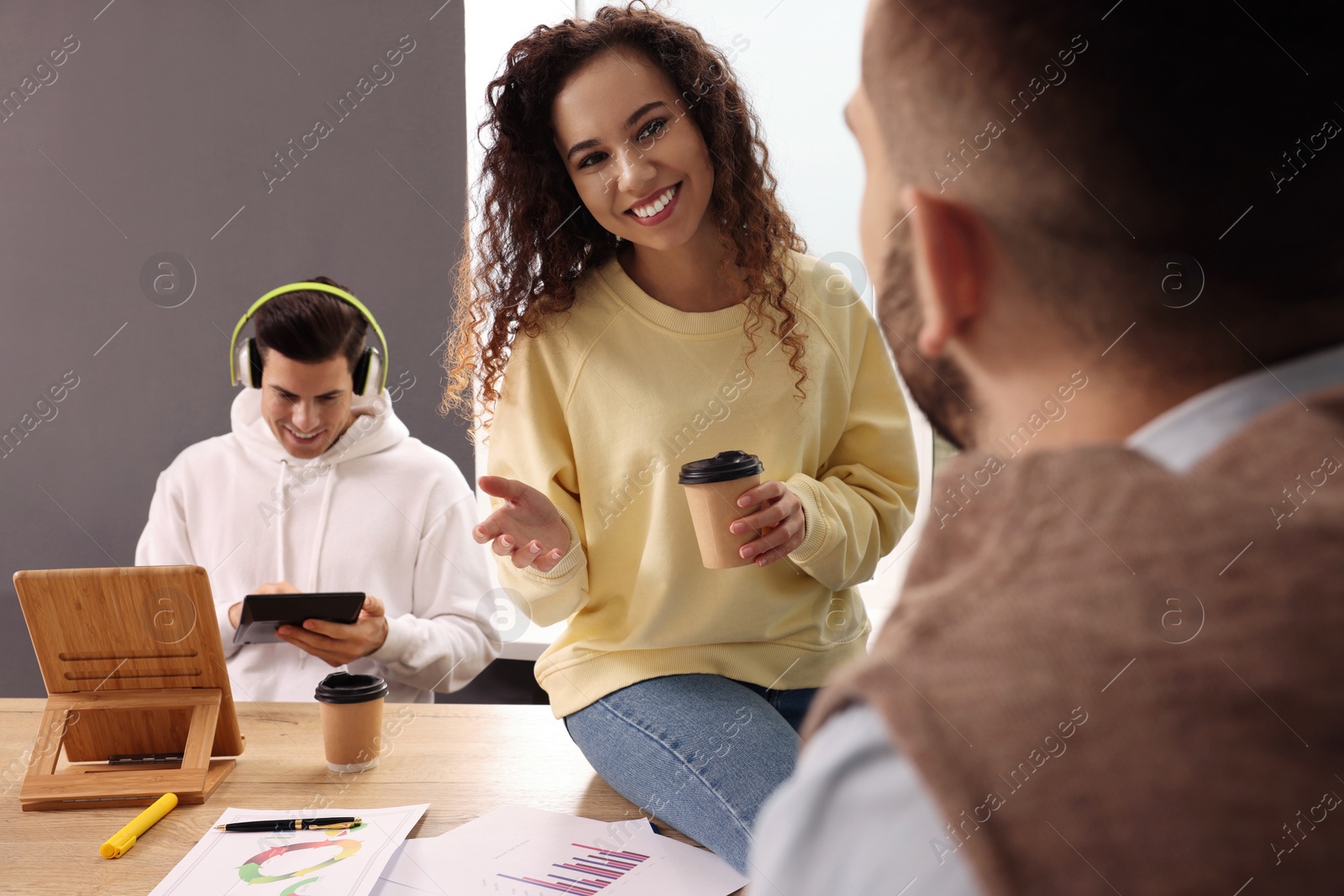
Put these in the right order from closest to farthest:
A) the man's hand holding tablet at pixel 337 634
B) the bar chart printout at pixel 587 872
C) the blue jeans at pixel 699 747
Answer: the bar chart printout at pixel 587 872 < the blue jeans at pixel 699 747 < the man's hand holding tablet at pixel 337 634

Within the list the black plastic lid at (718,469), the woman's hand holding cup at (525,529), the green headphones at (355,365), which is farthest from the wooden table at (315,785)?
the green headphones at (355,365)

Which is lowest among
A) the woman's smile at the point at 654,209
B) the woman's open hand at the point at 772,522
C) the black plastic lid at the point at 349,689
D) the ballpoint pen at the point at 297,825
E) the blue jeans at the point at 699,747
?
the blue jeans at the point at 699,747

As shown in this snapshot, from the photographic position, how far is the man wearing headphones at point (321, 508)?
2162 millimetres

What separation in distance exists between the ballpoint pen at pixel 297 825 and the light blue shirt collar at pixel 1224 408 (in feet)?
3.70

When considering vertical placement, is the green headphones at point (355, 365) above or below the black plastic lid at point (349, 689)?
above

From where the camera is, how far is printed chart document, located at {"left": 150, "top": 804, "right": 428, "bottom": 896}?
1088 millimetres

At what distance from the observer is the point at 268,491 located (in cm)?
233

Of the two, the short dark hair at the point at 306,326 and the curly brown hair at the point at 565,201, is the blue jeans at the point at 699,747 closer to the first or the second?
the curly brown hair at the point at 565,201

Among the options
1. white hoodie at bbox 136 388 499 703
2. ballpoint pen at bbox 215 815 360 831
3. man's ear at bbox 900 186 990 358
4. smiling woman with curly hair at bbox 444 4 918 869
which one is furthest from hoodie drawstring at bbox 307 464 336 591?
man's ear at bbox 900 186 990 358

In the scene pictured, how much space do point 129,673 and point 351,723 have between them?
334mm

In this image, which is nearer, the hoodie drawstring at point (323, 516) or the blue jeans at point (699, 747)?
the blue jeans at point (699, 747)

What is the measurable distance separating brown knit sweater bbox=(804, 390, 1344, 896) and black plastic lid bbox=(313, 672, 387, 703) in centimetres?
120

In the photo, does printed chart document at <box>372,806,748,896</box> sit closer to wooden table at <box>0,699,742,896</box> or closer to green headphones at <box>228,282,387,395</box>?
wooden table at <box>0,699,742,896</box>

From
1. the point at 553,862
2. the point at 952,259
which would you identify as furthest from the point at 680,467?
the point at 952,259
